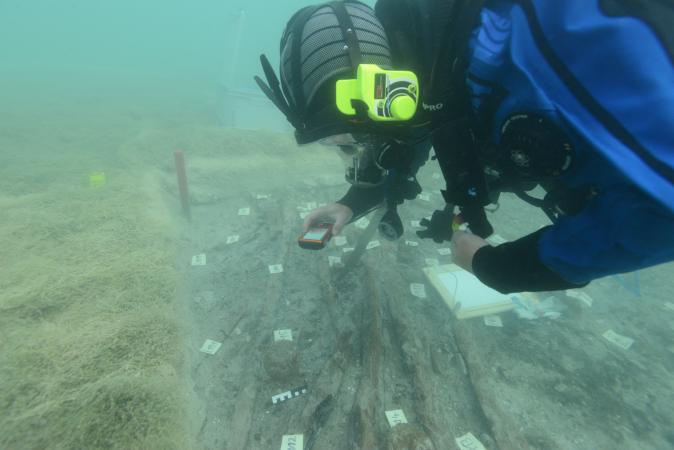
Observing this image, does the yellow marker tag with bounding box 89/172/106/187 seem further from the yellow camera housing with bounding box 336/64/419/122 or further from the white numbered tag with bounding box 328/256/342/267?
the yellow camera housing with bounding box 336/64/419/122

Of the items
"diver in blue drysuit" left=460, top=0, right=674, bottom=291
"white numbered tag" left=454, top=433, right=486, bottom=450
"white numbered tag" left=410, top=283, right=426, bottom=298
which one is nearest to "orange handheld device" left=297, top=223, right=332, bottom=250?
"diver in blue drysuit" left=460, top=0, right=674, bottom=291

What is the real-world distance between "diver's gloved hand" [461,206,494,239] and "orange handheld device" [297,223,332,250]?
142 centimetres

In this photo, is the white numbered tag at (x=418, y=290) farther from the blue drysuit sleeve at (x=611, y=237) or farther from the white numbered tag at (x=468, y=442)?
the blue drysuit sleeve at (x=611, y=237)

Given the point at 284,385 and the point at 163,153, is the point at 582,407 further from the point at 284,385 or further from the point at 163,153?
the point at 163,153

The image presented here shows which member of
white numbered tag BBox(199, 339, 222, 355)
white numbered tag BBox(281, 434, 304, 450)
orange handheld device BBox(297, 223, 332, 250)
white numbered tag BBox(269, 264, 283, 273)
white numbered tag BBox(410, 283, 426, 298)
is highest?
orange handheld device BBox(297, 223, 332, 250)

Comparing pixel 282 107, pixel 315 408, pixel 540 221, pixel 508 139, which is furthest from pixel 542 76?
pixel 540 221

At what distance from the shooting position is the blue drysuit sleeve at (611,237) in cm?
99

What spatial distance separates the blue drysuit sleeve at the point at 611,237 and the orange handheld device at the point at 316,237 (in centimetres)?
195

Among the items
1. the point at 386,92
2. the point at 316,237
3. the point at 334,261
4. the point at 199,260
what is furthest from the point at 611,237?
the point at 199,260

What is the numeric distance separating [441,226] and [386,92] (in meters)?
1.37

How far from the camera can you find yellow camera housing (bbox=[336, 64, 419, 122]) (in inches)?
58.8

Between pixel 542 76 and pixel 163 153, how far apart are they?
8.85m

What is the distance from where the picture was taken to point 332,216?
342 centimetres

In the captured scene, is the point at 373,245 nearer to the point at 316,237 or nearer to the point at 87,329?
the point at 316,237
